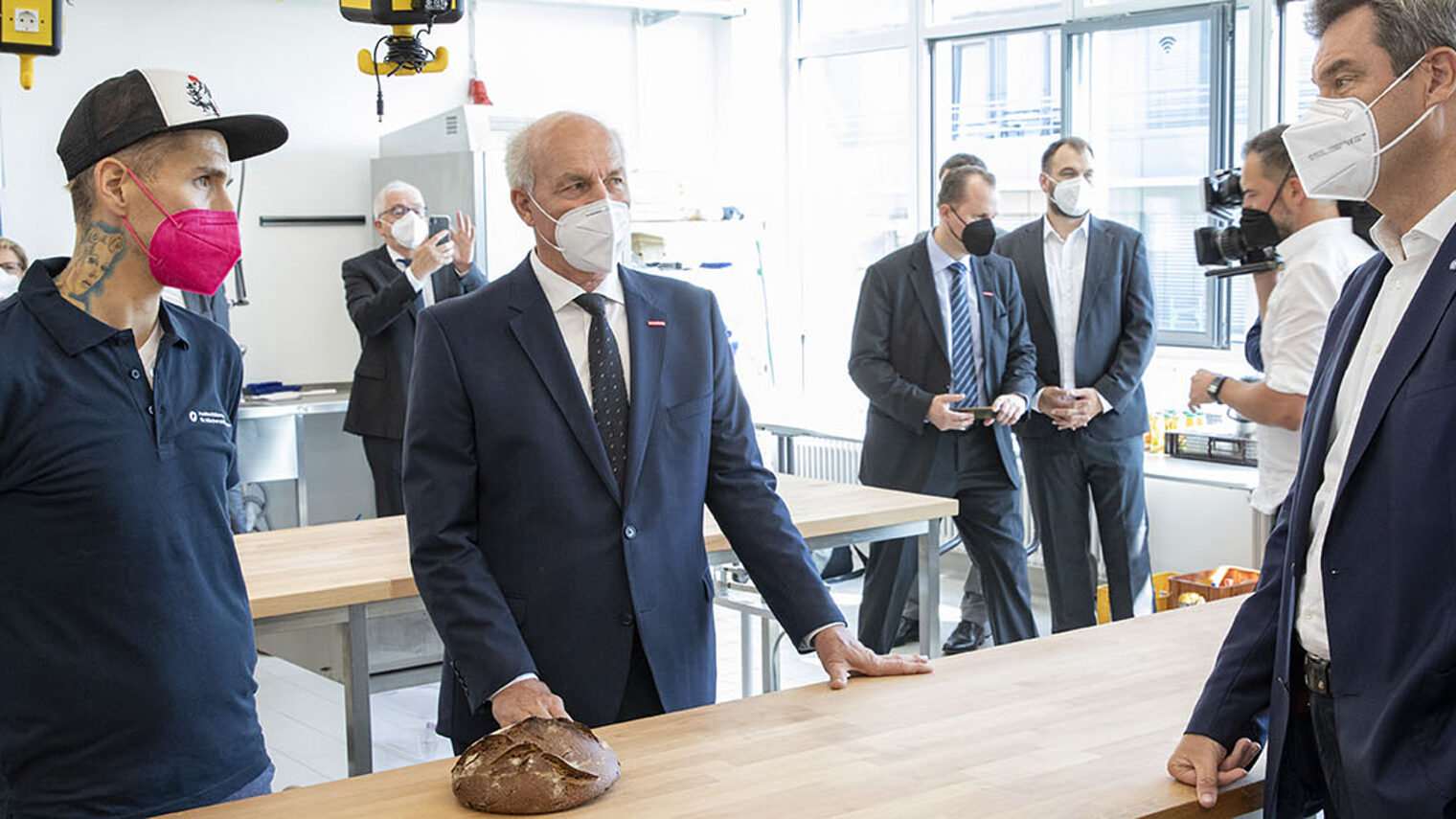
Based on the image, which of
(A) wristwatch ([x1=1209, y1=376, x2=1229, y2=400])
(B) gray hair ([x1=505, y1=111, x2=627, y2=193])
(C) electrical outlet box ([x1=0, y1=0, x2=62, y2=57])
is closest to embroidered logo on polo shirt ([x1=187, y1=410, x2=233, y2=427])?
(B) gray hair ([x1=505, y1=111, x2=627, y2=193])

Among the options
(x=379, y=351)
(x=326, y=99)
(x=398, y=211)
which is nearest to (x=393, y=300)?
(x=379, y=351)

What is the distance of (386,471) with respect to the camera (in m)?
5.71

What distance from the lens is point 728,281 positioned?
8297 millimetres

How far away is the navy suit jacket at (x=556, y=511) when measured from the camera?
232 centimetres

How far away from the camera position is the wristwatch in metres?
3.99

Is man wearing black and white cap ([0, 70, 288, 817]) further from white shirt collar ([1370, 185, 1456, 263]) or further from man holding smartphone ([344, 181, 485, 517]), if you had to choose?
man holding smartphone ([344, 181, 485, 517])

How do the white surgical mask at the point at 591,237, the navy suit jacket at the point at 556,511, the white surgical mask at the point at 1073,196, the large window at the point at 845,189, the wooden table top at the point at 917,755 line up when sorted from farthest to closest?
the large window at the point at 845,189 → the white surgical mask at the point at 1073,196 → the white surgical mask at the point at 591,237 → the navy suit jacket at the point at 556,511 → the wooden table top at the point at 917,755

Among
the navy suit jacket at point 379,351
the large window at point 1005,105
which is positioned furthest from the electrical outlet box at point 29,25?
the large window at point 1005,105

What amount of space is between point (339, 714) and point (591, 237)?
361 cm

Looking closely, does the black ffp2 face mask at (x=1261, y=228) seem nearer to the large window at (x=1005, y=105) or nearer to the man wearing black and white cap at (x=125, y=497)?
the man wearing black and white cap at (x=125, y=497)

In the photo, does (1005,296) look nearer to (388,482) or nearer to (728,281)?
(388,482)

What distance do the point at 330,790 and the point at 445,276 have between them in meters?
4.15

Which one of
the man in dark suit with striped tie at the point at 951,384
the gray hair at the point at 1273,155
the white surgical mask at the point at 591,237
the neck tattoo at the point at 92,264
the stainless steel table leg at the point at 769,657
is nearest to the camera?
the neck tattoo at the point at 92,264

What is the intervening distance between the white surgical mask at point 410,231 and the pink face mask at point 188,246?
3.75m
